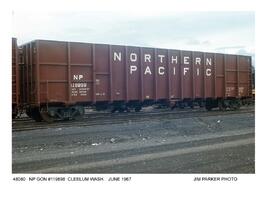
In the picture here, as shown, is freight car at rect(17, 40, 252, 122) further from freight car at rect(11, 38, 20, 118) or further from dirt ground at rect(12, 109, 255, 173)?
dirt ground at rect(12, 109, 255, 173)

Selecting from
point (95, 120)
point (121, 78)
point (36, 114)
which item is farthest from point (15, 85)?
point (121, 78)

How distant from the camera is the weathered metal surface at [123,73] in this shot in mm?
12273

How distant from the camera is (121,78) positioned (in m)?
13.8

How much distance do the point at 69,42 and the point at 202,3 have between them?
7689 millimetres

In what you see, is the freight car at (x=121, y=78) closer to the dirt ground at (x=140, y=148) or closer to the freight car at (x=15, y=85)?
the freight car at (x=15, y=85)

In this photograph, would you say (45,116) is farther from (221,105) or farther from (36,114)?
(221,105)

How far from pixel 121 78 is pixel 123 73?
0.18 metres

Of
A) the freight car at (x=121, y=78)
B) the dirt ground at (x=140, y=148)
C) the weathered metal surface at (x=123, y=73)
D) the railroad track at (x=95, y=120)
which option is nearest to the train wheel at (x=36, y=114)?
the freight car at (x=121, y=78)

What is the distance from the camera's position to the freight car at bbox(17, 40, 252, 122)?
12.3 metres

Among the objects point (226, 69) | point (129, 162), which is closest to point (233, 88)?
point (226, 69)

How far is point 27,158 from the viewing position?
6.56 m

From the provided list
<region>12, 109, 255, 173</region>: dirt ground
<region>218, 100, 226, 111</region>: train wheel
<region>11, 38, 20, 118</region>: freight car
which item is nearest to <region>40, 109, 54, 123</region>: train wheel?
<region>11, 38, 20, 118</region>: freight car

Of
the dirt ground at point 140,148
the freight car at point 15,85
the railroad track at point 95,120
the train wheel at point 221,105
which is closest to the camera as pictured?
the dirt ground at point 140,148
